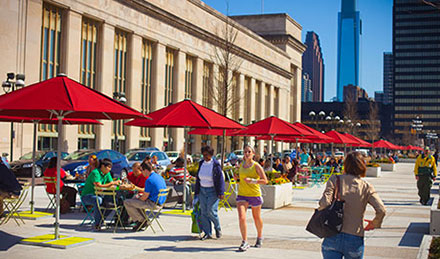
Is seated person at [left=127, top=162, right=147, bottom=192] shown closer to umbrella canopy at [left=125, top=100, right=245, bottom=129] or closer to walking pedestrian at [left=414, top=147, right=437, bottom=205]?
umbrella canopy at [left=125, top=100, right=245, bottom=129]

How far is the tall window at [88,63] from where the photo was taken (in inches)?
1575

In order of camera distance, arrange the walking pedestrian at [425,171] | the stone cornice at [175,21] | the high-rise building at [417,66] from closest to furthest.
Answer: the walking pedestrian at [425,171] < the stone cornice at [175,21] < the high-rise building at [417,66]

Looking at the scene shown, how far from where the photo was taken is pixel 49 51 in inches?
1442

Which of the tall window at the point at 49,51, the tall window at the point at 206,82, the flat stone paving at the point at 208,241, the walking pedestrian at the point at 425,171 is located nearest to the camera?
the flat stone paving at the point at 208,241

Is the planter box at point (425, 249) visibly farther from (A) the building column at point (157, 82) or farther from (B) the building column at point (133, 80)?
(A) the building column at point (157, 82)

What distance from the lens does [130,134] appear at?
148 feet

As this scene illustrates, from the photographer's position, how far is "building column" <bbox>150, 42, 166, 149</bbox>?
4875 cm

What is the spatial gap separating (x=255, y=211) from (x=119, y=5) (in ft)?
121

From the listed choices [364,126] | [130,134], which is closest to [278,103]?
[130,134]

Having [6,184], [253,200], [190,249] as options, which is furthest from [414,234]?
[6,184]

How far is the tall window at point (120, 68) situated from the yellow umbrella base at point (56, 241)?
113 feet

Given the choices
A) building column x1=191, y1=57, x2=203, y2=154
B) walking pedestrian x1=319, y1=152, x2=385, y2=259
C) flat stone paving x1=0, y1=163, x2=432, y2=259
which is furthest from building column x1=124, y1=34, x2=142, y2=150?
walking pedestrian x1=319, y1=152, x2=385, y2=259

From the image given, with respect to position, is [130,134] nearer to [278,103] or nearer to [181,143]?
[181,143]

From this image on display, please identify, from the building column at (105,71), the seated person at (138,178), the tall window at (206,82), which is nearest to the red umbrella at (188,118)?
the seated person at (138,178)
